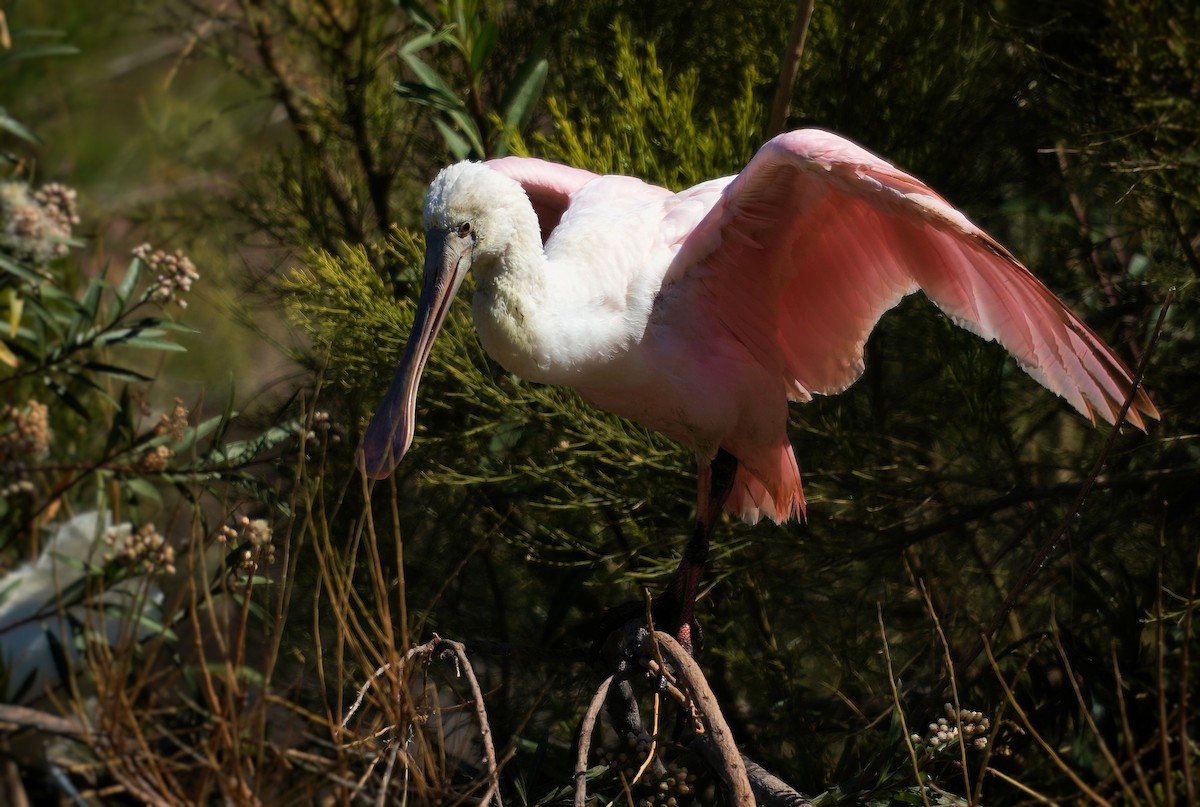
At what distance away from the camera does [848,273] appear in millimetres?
2188

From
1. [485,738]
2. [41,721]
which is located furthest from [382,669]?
[41,721]

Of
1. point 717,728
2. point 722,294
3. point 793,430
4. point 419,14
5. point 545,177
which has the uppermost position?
point 419,14

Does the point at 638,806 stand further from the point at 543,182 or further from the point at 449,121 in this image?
the point at 449,121

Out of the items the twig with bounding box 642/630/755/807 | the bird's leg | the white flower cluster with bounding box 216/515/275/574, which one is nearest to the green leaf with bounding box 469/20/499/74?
the bird's leg

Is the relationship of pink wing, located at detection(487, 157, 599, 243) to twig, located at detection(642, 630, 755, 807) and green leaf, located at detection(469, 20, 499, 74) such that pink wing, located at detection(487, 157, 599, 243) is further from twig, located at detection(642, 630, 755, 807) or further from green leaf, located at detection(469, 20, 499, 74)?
twig, located at detection(642, 630, 755, 807)

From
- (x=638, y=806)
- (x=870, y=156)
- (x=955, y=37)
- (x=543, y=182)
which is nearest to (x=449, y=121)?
(x=543, y=182)

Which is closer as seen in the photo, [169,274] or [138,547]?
[138,547]

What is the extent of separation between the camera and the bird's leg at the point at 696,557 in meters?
2.29

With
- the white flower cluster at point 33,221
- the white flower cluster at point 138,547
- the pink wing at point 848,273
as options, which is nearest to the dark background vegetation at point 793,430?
the white flower cluster at point 138,547

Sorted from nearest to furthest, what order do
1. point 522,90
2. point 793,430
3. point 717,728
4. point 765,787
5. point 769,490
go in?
point 717,728 < point 765,787 < point 769,490 < point 522,90 < point 793,430

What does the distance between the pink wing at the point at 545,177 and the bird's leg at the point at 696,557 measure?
53cm

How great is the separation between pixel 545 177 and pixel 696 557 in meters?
0.70

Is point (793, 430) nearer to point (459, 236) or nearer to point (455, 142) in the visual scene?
point (455, 142)

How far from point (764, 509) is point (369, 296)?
802 mm
